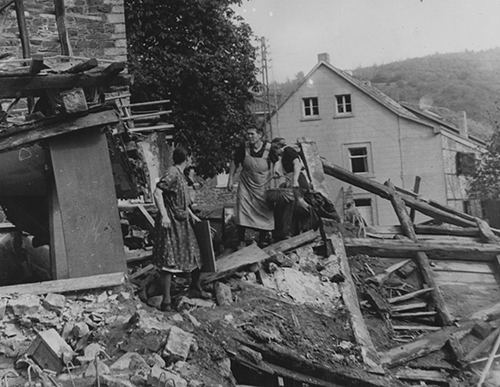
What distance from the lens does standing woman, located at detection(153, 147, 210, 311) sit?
5375 mm

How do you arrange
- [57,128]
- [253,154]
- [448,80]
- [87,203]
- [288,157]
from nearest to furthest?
1. [57,128]
2. [87,203]
3. [253,154]
4. [288,157]
5. [448,80]

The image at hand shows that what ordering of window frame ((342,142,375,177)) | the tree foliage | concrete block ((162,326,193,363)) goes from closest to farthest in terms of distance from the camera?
1. concrete block ((162,326,193,363))
2. the tree foliage
3. window frame ((342,142,375,177))

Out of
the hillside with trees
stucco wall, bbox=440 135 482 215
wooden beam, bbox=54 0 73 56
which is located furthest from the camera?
the hillside with trees

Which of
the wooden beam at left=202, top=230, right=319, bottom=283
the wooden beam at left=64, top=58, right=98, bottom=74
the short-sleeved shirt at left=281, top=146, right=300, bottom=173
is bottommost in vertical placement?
the wooden beam at left=202, top=230, right=319, bottom=283

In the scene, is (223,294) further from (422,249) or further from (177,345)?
(422,249)

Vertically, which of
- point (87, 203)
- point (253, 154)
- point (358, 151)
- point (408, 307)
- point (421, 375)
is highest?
point (253, 154)

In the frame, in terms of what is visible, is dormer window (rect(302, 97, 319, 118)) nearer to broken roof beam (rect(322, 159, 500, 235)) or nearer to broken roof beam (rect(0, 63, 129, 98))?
broken roof beam (rect(322, 159, 500, 235))

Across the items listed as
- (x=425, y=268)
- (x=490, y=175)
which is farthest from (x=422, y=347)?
(x=490, y=175)

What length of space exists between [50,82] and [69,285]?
2.11m

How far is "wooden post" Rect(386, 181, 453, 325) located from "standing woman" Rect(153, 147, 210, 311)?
310 centimetres

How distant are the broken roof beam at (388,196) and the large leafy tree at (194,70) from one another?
25.8 ft

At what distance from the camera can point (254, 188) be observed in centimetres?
712

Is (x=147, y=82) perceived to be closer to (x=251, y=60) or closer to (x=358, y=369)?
(x=251, y=60)

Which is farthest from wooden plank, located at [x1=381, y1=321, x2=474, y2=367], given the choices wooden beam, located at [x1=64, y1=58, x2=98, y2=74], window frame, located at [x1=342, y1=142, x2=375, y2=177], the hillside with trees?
the hillside with trees
